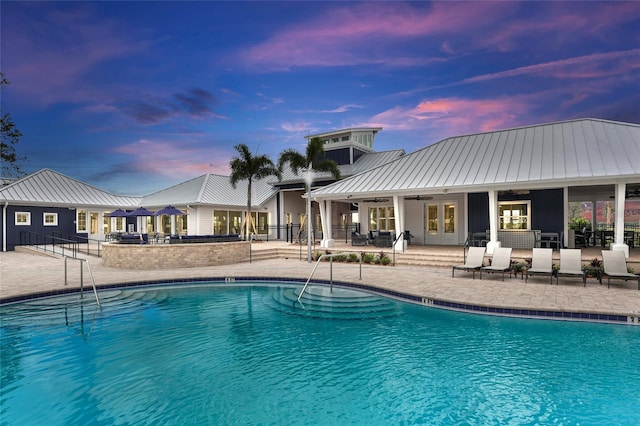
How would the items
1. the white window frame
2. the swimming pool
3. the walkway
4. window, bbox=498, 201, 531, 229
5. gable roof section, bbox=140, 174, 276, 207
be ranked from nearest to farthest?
the swimming pool
the walkway
window, bbox=498, 201, 531, 229
gable roof section, bbox=140, 174, 276, 207
the white window frame

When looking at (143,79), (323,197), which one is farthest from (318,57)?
(143,79)

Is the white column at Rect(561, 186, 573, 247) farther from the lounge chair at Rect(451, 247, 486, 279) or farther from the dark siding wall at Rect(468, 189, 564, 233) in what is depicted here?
the lounge chair at Rect(451, 247, 486, 279)

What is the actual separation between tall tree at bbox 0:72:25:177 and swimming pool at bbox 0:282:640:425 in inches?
1086

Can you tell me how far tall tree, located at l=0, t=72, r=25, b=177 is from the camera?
26922 mm

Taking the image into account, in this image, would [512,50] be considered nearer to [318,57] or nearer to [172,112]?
[318,57]

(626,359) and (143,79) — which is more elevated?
(143,79)

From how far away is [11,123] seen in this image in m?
27.0

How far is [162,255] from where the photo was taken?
570 inches

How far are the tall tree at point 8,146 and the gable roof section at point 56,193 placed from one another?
15.6 ft

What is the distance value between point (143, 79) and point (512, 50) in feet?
74.8

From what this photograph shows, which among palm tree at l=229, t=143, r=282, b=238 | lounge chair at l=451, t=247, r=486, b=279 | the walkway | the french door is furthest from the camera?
palm tree at l=229, t=143, r=282, b=238

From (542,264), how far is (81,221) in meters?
30.4

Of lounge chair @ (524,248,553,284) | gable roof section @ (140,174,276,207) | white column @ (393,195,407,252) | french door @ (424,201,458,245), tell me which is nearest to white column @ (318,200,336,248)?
white column @ (393,195,407,252)

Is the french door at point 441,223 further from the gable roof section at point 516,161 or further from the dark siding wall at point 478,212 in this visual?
the gable roof section at point 516,161
